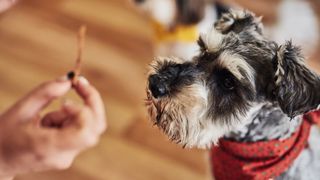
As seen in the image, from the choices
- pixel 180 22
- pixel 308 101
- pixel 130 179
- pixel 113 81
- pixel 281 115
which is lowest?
pixel 308 101

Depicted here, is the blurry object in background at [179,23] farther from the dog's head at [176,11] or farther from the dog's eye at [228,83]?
the dog's eye at [228,83]

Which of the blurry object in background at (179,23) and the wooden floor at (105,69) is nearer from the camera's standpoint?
the wooden floor at (105,69)

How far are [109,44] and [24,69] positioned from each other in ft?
1.42

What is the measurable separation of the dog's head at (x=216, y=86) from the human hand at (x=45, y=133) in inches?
6.4

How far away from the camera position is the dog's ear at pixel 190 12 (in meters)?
1.98

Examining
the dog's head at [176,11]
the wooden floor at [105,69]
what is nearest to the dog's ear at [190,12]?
the dog's head at [176,11]

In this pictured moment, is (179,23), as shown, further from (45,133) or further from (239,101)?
(45,133)

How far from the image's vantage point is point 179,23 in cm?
203

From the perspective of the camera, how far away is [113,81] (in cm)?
213

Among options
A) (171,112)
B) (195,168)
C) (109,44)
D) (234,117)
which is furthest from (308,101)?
(109,44)

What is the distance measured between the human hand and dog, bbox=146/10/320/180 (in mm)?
161

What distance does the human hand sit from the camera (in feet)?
3.29

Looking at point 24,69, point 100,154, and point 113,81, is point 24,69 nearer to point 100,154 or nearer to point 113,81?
point 113,81

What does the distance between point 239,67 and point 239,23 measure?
0.53 ft
